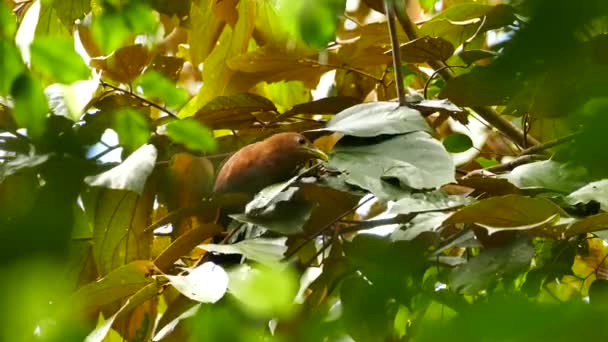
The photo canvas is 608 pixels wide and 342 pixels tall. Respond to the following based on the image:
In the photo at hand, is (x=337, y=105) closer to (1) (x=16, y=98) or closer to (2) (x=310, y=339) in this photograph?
(1) (x=16, y=98)

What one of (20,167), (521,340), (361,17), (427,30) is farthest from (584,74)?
(361,17)

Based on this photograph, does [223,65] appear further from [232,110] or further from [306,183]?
[306,183]

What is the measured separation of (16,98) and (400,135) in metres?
0.62

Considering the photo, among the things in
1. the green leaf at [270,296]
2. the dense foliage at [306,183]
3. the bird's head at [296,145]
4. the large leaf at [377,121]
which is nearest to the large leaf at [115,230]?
the dense foliage at [306,183]

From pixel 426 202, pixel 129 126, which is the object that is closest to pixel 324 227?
pixel 426 202

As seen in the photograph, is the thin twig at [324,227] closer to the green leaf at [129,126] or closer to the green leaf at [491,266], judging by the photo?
the green leaf at [491,266]

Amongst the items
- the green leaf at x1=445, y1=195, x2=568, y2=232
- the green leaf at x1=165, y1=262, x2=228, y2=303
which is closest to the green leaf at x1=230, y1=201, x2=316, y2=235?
the green leaf at x1=165, y1=262, x2=228, y2=303

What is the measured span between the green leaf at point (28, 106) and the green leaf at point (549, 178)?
66 centimetres

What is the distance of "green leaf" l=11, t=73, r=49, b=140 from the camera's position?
0.76m

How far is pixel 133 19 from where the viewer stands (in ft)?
2.64

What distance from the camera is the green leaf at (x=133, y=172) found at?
1106 millimetres

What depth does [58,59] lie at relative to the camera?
2.35ft

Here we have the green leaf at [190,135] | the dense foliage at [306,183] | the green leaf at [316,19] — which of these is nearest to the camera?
the dense foliage at [306,183]

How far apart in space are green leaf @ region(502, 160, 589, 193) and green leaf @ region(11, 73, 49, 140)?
0.66 m
